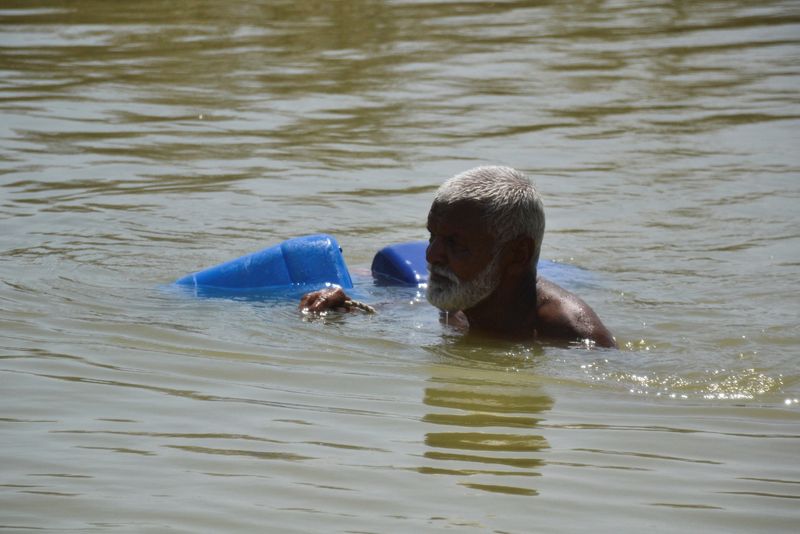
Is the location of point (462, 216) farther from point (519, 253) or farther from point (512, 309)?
point (512, 309)

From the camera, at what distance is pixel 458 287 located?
6.26 meters

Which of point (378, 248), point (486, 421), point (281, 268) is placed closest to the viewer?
point (486, 421)

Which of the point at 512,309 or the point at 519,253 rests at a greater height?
the point at 519,253

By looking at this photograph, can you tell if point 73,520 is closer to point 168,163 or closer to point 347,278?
point 347,278

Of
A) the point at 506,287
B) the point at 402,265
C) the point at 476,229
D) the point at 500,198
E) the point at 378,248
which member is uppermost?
the point at 500,198

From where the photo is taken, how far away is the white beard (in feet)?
20.5

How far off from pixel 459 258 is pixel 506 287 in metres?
0.30

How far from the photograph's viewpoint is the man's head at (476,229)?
613 cm

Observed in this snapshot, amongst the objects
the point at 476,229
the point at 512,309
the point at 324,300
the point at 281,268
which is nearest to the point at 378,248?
the point at 281,268

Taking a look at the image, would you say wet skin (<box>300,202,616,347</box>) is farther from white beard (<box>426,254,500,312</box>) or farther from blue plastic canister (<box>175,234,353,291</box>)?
blue plastic canister (<box>175,234,353,291</box>)

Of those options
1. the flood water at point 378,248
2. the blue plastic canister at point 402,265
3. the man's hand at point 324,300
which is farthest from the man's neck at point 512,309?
the blue plastic canister at point 402,265

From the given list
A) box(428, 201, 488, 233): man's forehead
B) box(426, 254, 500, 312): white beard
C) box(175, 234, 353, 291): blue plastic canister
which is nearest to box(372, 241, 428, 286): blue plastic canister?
box(175, 234, 353, 291): blue plastic canister

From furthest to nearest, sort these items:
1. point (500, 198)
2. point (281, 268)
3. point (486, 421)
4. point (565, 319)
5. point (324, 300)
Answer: point (281, 268) < point (324, 300) < point (565, 319) < point (500, 198) < point (486, 421)

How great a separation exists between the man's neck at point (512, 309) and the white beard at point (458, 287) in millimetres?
98
